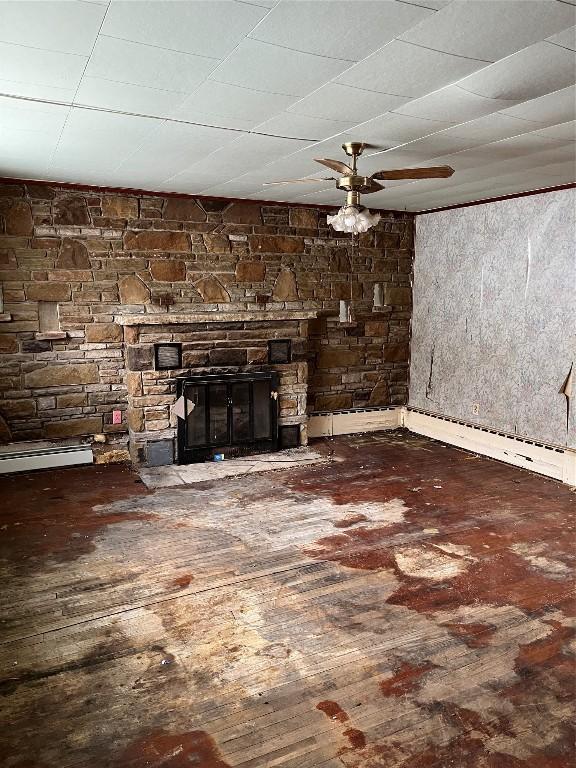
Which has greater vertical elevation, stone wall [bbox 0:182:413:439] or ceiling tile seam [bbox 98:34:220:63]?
ceiling tile seam [bbox 98:34:220:63]

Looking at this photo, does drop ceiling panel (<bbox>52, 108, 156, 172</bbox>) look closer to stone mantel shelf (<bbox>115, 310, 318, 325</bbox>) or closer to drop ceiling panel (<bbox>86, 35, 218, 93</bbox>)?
drop ceiling panel (<bbox>86, 35, 218, 93</bbox>)

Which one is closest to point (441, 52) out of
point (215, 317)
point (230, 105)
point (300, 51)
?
point (300, 51)

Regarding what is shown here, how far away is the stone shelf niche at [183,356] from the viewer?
17.9 feet

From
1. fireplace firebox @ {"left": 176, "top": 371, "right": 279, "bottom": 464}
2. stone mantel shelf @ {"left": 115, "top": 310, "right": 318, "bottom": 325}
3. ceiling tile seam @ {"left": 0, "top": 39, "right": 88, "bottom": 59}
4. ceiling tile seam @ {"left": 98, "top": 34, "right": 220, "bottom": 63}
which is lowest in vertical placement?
fireplace firebox @ {"left": 176, "top": 371, "right": 279, "bottom": 464}

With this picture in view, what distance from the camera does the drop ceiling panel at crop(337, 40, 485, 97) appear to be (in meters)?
2.26

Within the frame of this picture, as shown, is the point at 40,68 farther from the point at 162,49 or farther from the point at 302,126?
the point at 302,126

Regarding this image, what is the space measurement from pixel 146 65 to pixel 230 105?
0.60m

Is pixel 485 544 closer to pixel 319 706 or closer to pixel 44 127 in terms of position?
pixel 319 706

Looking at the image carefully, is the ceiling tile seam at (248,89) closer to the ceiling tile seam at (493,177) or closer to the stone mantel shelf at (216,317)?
the ceiling tile seam at (493,177)

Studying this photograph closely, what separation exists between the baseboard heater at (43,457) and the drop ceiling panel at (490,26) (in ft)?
15.2

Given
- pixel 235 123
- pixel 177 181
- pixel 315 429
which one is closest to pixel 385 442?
pixel 315 429

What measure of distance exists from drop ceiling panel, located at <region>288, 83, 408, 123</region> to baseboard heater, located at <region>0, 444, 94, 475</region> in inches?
153

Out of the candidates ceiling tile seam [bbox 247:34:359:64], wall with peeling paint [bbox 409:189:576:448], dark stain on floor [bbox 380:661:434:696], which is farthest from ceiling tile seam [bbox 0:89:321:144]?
dark stain on floor [bbox 380:661:434:696]

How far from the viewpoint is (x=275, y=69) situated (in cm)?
244
